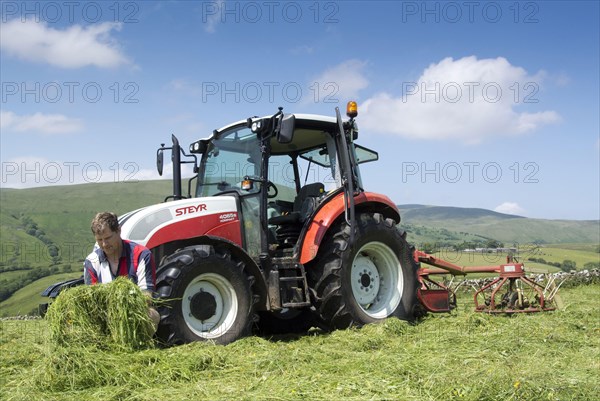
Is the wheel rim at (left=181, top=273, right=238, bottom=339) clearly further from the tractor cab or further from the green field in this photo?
the green field

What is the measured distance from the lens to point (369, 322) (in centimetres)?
679

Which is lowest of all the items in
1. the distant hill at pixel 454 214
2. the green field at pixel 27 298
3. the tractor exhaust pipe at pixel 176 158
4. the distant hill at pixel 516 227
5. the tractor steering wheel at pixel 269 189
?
the green field at pixel 27 298

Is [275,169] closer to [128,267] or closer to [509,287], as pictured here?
[128,267]

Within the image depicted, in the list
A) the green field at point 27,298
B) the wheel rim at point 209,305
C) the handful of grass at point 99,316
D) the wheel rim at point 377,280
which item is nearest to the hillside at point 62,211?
the green field at point 27,298

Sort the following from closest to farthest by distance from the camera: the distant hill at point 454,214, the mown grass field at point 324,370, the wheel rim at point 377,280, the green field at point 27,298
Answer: the mown grass field at point 324,370 < the wheel rim at point 377,280 < the green field at point 27,298 < the distant hill at point 454,214

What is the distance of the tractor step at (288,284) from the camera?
6254mm

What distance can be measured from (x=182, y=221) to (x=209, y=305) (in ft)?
3.03

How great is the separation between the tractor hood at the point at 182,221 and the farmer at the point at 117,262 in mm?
1023

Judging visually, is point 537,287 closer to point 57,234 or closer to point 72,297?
point 72,297

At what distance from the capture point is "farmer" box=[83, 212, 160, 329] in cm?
436

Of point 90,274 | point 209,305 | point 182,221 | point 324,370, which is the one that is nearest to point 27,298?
point 182,221

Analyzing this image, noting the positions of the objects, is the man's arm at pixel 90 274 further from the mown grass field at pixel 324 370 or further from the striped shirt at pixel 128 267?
the mown grass field at pixel 324 370

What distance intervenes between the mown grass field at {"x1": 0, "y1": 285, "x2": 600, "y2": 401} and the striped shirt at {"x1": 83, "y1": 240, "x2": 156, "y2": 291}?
567mm

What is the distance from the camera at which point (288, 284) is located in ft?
21.0
